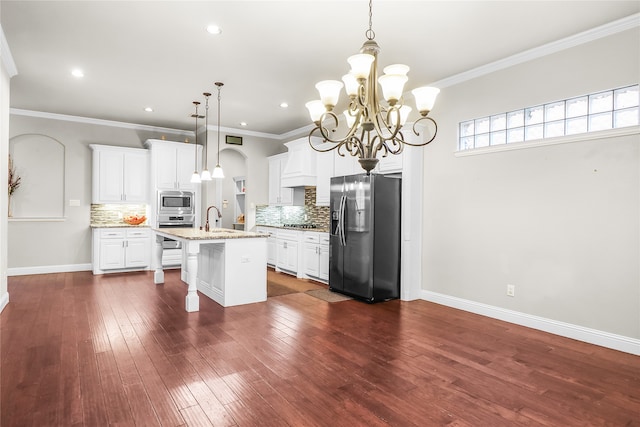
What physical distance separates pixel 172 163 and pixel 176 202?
2.48 ft

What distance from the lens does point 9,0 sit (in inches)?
117

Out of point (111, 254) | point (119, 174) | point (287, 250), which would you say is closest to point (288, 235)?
point (287, 250)

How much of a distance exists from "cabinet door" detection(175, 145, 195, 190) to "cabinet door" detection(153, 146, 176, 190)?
0.08 meters

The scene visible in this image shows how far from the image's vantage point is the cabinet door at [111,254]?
646cm

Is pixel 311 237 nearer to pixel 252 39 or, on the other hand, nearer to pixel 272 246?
pixel 272 246

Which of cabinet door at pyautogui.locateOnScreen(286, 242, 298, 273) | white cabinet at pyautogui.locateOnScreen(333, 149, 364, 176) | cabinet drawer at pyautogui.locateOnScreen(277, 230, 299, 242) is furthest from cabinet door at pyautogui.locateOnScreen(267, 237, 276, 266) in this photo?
white cabinet at pyautogui.locateOnScreen(333, 149, 364, 176)

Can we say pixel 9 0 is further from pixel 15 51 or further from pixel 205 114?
pixel 205 114

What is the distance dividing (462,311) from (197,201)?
17.4ft

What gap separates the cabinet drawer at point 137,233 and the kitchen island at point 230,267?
2.28m

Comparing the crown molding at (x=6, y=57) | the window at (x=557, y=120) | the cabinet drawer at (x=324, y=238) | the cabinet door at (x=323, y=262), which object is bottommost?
the cabinet door at (x=323, y=262)

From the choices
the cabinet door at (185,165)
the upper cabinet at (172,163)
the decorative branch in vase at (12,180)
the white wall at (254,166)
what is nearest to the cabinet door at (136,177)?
the upper cabinet at (172,163)

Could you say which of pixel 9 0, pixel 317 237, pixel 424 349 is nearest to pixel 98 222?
pixel 317 237

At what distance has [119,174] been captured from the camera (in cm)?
681

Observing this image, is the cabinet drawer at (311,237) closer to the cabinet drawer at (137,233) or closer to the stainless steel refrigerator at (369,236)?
the stainless steel refrigerator at (369,236)
